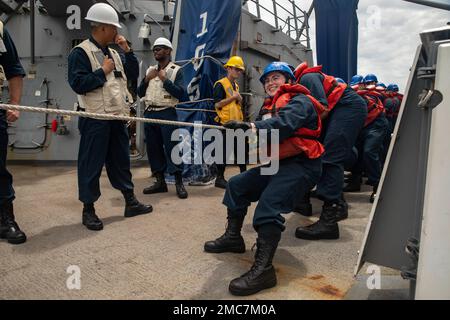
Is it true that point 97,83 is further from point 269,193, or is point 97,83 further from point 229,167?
point 229,167

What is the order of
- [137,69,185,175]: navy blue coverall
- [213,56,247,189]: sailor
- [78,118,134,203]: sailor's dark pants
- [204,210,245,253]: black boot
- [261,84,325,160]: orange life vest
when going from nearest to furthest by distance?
1. [261,84,325,160]: orange life vest
2. [204,210,245,253]: black boot
3. [78,118,134,203]: sailor's dark pants
4. [137,69,185,175]: navy blue coverall
5. [213,56,247,189]: sailor

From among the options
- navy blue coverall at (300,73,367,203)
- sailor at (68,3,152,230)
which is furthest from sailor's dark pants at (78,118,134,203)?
navy blue coverall at (300,73,367,203)

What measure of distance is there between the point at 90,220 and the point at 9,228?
58 centimetres

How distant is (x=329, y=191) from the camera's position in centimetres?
303

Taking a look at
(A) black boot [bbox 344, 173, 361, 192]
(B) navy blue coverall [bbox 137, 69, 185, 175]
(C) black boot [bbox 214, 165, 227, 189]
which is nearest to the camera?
(B) navy blue coverall [bbox 137, 69, 185, 175]

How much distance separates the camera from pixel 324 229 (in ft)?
9.53

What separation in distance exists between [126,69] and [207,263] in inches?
76.7

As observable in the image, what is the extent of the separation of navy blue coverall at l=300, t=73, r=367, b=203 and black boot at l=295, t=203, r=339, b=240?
9cm

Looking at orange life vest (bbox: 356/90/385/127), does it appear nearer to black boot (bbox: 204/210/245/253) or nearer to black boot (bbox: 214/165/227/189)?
black boot (bbox: 214/165/227/189)

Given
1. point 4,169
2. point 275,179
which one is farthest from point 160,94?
point 275,179

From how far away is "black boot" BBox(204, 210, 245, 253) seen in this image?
2.53 meters

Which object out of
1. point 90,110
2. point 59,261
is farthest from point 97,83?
point 59,261
